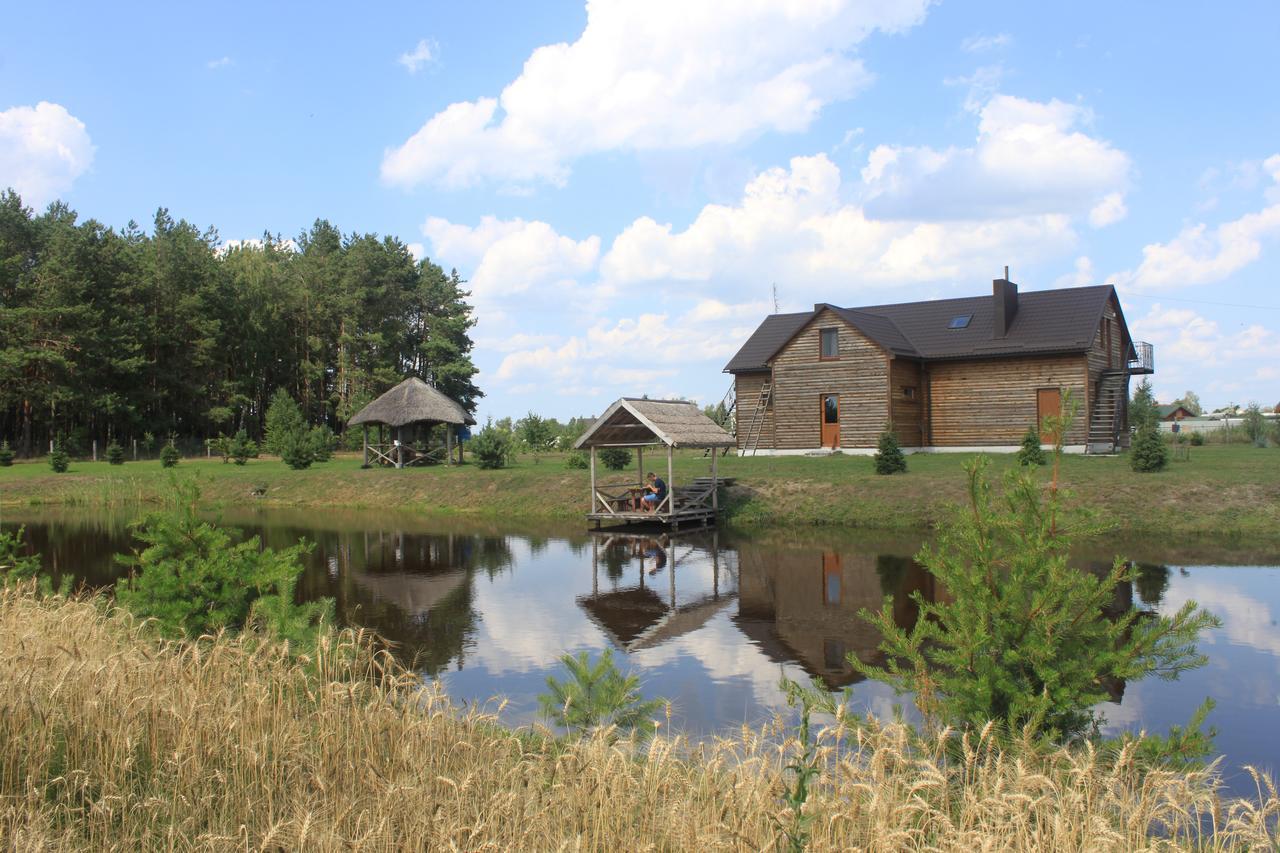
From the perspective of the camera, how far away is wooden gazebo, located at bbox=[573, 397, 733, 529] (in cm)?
2453

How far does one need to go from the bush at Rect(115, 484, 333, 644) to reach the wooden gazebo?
15.4m

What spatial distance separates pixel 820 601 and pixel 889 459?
13700mm

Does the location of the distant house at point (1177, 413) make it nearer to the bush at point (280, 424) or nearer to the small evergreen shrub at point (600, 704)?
the bush at point (280, 424)

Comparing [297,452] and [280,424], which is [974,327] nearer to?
[297,452]

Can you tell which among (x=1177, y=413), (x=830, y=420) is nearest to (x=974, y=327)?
(x=830, y=420)

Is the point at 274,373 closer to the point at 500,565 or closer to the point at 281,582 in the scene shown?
the point at 500,565

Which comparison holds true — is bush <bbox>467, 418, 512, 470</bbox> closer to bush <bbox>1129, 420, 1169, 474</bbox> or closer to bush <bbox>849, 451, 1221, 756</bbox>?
bush <bbox>1129, 420, 1169, 474</bbox>

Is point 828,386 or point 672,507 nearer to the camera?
point 672,507

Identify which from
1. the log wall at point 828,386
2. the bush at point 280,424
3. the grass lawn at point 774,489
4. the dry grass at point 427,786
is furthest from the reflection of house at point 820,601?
the bush at point 280,424

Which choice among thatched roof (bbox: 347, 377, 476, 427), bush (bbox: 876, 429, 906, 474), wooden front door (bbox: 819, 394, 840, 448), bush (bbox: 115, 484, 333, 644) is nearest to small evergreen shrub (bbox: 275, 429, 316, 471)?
thatched roof (bbox: 347, 377, 476, 427)

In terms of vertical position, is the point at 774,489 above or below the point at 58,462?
below

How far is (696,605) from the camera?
14797mm

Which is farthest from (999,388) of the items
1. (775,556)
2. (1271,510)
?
(775,556)

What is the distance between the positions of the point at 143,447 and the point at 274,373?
41.6 ft
